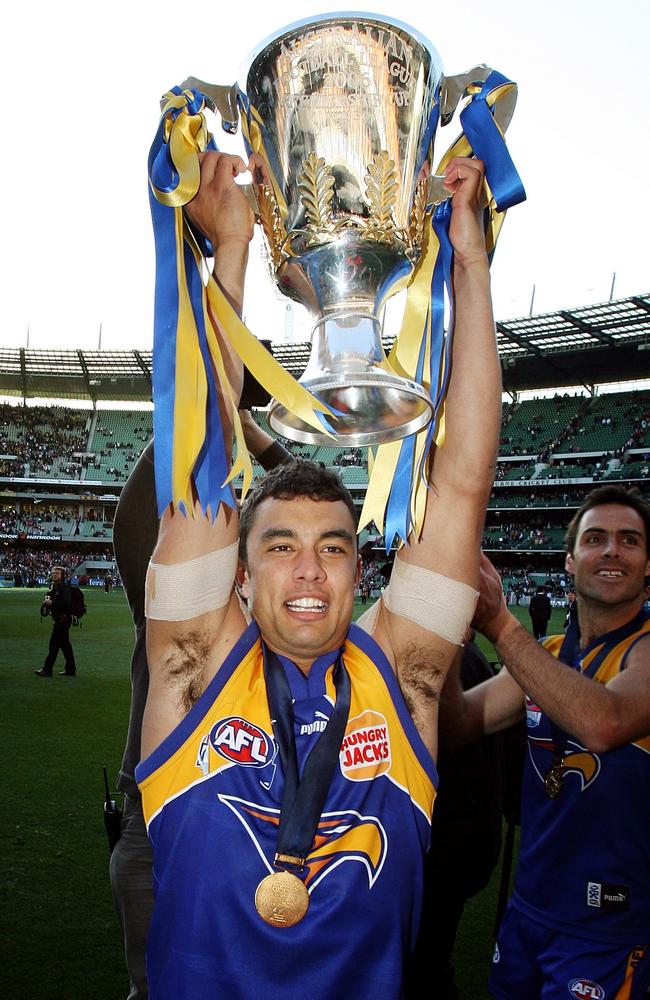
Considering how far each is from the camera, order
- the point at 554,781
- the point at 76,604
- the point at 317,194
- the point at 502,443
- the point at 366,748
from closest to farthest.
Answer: the point at 317,194
the point at 366,748
the point at 554,781
the point at 76,604
the point at 502,443

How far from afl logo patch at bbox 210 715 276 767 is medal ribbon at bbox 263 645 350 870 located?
1.9 inches

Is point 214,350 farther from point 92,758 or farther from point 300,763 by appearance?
point 92,758

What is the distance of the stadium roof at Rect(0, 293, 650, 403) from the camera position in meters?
38.7

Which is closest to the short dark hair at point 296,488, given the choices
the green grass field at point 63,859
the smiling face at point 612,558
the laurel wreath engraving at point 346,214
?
the laurel wreath engraving at point 346,214

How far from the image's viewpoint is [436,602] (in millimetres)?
1960

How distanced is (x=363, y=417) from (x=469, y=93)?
800 millimetres

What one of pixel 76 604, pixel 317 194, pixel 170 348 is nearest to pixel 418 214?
pixel 317 194

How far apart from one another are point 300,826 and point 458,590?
681mm

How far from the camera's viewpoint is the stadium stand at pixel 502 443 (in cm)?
4269

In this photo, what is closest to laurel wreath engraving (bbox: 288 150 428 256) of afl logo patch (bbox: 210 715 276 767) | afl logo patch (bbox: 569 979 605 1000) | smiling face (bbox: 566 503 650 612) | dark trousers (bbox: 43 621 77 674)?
afl logo patch (bbox: 210 715 276 767)

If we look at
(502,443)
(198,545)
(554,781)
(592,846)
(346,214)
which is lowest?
(592,846)

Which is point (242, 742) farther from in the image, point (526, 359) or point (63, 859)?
point (526, 359)

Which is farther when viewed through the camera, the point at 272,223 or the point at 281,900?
the point at 272,223

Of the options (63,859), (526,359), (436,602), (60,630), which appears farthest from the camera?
(526,359)
